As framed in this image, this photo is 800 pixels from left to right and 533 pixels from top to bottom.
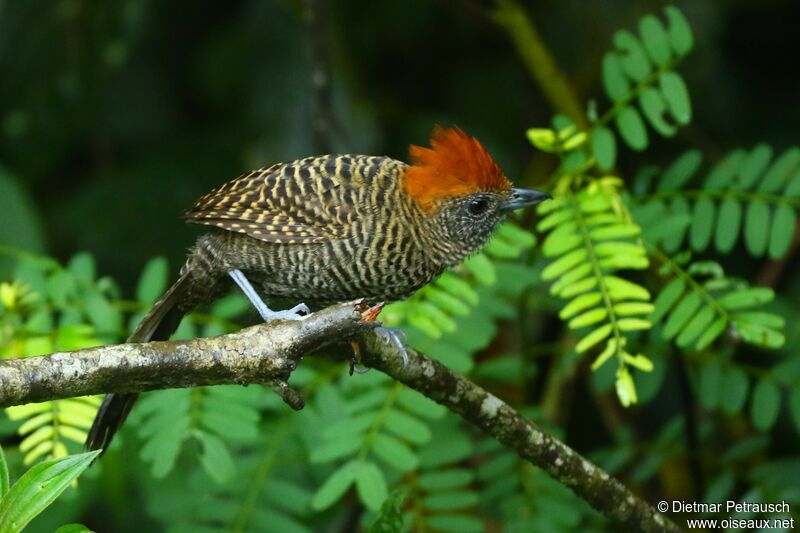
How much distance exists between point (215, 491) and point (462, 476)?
0.81 m

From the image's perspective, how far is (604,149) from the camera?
3.51 metres

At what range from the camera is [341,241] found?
10.2ft

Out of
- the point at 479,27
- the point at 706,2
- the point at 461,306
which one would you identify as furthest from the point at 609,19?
the point at 461,306

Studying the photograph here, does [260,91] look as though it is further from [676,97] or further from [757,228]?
[757,228]

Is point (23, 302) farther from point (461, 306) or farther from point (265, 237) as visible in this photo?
point (461, 306)

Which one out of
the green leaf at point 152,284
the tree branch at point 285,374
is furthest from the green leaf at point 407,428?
the green leaf at point 152,284

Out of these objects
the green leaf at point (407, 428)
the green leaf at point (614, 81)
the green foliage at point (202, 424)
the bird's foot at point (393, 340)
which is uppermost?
the green leaf at point (614, 81)

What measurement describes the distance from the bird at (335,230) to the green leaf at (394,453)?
43cm

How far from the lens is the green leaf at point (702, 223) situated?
11.5ft

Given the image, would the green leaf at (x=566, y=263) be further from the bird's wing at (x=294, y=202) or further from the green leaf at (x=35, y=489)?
the green leaf at (x=35, y=489)

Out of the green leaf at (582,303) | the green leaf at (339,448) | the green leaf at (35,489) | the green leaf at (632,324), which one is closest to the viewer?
the green leaf at (35,489)

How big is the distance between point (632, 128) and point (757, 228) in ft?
1.69

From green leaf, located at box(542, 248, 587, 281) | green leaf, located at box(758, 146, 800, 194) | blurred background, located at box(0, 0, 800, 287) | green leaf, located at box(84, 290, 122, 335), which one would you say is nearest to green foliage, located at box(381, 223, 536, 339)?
green leaf, located at box(542, 248, 587, 281)

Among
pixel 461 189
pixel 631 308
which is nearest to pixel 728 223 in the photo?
pixel 631 308
